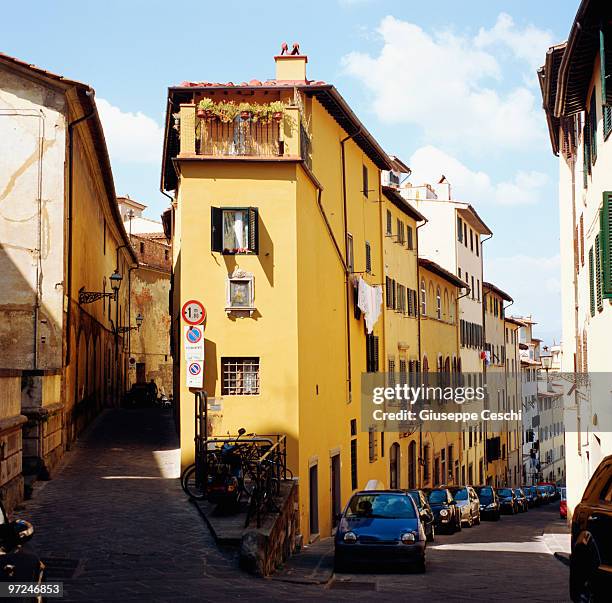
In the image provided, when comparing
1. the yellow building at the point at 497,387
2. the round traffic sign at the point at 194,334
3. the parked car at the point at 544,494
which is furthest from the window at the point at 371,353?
the yellow building at the point at 497,387

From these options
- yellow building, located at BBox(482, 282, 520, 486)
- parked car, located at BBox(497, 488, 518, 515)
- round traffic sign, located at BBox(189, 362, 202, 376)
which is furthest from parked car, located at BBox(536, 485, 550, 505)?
round traffic sign, located at BBox(189, 362, 202, 376)

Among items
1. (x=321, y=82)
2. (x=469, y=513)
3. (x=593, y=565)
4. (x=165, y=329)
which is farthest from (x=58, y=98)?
(x=165, y=329)

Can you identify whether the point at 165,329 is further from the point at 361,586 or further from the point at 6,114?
Result: the point at 361,586

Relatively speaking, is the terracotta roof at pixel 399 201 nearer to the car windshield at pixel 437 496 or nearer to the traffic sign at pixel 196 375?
the car windshield at pixel 437 496

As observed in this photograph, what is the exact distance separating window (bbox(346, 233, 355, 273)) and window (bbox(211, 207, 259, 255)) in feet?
27.3

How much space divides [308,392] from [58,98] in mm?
9290

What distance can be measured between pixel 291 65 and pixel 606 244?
545 inches

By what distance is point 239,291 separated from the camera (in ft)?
75.4

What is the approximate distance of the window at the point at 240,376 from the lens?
23.0 meters

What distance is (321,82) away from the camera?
2595cm

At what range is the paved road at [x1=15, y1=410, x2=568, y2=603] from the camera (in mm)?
11961

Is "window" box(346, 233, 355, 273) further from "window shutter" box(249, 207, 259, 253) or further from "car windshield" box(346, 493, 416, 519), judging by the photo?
"car windshield" box(346, 493, 416, 519)

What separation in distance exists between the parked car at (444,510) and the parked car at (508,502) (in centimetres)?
1382

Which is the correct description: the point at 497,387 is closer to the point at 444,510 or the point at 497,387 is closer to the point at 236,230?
the point at 444,510
